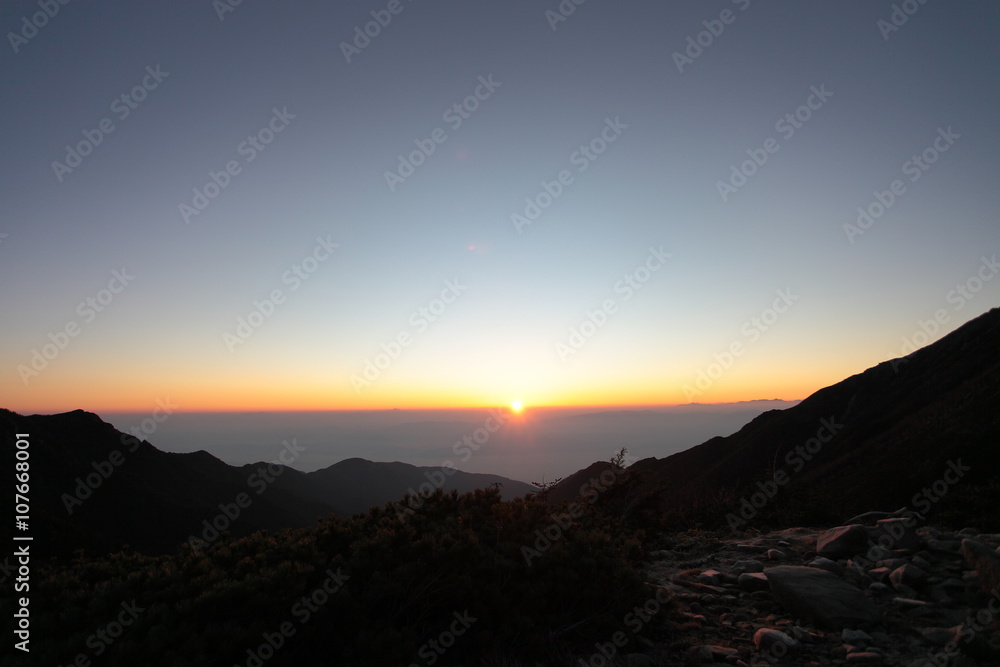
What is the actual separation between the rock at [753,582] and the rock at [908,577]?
1.63 metres

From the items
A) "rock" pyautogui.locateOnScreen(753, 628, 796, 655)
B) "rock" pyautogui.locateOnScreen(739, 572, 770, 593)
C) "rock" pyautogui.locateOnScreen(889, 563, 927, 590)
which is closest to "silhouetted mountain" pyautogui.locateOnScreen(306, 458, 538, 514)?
"rock" pyautogui.locateOnScreen(739, 572, 770, 593)

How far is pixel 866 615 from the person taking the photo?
18.8 ft

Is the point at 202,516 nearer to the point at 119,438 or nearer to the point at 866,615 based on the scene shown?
the point at 119,438

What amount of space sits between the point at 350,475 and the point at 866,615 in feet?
447

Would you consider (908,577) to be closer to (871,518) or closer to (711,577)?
(711,577)

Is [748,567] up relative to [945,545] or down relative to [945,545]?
up

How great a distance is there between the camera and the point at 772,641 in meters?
5.30

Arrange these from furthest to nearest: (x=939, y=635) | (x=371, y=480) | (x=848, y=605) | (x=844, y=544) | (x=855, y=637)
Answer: (x=371, y=480), (x=844, y=544), (x=848, y=605), (x=855, y=637), (x=939, y=635)

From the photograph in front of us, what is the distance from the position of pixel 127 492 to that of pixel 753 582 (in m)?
67.7

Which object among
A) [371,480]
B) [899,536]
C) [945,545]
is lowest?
[371,480]

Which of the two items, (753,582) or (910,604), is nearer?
(910,604)

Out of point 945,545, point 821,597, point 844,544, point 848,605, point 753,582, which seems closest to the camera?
point 848,605

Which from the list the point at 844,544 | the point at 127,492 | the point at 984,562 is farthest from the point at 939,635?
the point at 127,492

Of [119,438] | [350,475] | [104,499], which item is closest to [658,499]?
[104,499]
